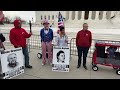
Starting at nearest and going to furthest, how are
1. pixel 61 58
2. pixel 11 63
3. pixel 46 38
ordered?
pixel 11 63 < pixel 61 58 < pixel 46 38

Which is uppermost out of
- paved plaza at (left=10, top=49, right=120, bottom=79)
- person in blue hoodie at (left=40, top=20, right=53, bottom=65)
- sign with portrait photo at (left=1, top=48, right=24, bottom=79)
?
person in blue hoodie at (left=40, top=20, right=53, bottom=65)

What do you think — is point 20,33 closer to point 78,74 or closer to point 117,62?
point 78,74

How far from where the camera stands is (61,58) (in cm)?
509

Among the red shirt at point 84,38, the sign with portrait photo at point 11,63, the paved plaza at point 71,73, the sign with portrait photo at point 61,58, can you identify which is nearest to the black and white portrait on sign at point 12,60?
the sign with portrait photo at point 11,63

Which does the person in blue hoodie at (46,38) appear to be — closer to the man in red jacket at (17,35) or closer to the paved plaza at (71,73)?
the paved plaza at (71,73)

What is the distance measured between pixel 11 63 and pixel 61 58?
1684mm

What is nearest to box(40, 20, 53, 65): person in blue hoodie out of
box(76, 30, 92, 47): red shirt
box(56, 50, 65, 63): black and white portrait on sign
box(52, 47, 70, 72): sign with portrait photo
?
box(52, 47, 70, 72): sign with portrait photo

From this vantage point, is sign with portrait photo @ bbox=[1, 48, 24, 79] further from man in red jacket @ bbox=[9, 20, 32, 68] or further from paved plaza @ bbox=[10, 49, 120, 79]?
man in red jacket @ bbox=[9, 20, 32, 68]

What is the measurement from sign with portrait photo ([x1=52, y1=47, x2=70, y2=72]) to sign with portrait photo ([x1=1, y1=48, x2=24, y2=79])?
3.97 ft

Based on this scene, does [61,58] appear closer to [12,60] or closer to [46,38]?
[46,38]

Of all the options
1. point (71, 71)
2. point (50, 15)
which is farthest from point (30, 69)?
point (50, 15)

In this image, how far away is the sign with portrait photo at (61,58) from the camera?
5070mm

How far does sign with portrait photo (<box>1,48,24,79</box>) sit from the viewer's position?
14.0 ft

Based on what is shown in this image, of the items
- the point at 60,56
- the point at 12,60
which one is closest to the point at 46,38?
the point at 60,56
